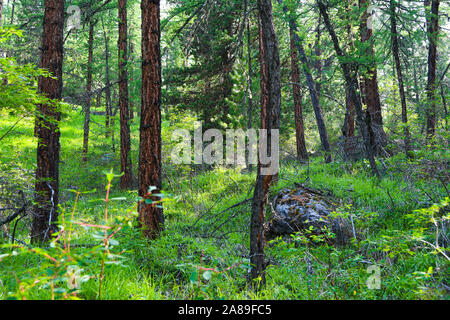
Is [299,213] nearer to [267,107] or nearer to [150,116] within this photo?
[267,107]

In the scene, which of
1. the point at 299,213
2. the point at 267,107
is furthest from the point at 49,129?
the point at 299,213

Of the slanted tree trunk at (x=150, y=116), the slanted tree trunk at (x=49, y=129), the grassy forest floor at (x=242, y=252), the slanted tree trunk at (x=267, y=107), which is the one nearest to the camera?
the grassy forest floor at (x=242, y=252)

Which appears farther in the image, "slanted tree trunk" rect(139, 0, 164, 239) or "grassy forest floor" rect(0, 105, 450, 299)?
"slanted tree trunk" rect(139, 0, 164, 239)

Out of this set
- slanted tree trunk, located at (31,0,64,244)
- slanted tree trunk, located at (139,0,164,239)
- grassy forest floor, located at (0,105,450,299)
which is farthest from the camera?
slanted tree trunk, located at (31,0,64,244)

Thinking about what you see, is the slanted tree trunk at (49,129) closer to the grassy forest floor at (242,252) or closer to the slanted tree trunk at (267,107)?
the grassy forest floor at (242,252)

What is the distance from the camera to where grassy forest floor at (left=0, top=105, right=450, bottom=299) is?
6.57ft

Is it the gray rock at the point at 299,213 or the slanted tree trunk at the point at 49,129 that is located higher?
the slanted tree trunk at the point at 49,129

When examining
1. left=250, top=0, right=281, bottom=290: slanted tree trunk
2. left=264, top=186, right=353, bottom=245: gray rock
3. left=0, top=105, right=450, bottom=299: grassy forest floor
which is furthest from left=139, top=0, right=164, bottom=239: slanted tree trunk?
left=250, top=0, right=281, bottom=290: slanted tree trunk

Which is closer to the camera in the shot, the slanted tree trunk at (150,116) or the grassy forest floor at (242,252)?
the grassy forest floor at (242,252)

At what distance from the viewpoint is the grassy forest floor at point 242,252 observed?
2.00m

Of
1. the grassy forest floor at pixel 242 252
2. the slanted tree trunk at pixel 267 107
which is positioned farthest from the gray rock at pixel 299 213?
the slanted tree trunk at pixel 267 107

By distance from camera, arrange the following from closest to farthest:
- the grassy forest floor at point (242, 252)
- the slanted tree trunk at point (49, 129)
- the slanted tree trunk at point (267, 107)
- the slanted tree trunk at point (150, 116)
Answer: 1. the grassy forest floor at point (242, 252)
2. the slanted tree trunk at point (267, 107)
3. the slanted tree trunk at point (150, 116)
4. the slanted tree trunk at point (49, 129)

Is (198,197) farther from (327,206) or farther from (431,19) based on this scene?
(431,19)

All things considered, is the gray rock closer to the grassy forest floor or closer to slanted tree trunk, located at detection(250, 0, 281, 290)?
the grassy forest floor
